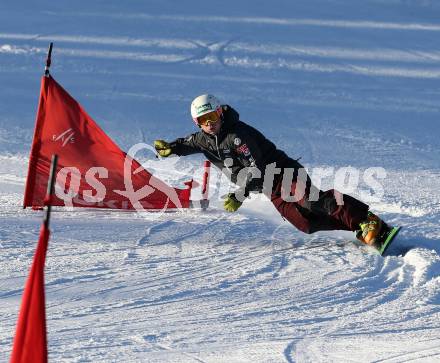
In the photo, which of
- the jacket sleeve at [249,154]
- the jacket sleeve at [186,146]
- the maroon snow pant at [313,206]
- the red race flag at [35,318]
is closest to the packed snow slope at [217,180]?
the maroon snow pant at [313,206]

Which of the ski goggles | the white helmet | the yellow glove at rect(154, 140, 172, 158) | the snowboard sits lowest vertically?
the snowboard

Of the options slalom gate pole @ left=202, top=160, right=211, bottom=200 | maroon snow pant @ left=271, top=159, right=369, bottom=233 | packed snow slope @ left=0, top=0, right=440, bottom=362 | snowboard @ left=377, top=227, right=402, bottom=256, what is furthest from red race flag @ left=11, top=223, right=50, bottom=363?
slalom gate pole @ left=202, top=160, right=211, bottom=200

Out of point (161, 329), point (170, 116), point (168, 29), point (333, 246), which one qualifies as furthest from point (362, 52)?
point (161, 329)

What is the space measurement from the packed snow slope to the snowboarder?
0.77 ft

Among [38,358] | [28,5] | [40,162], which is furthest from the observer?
[28,5]

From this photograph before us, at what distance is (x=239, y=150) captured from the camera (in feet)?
25.0

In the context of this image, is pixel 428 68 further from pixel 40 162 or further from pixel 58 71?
pixel 40 162

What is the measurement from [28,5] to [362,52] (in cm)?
726

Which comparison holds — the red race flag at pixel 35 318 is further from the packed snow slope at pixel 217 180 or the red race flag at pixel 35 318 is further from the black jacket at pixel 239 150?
the black jacket at pixel 239 150

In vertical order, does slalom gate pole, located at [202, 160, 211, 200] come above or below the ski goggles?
below

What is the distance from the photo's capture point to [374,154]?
11.5m

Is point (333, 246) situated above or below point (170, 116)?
below

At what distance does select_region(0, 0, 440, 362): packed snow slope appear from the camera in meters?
5.86

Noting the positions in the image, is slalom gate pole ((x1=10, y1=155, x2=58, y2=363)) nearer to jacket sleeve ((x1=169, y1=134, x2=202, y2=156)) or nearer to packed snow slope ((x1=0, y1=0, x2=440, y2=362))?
packed snow slope ((x1=0, y1=0, x2=440, y2=362))
